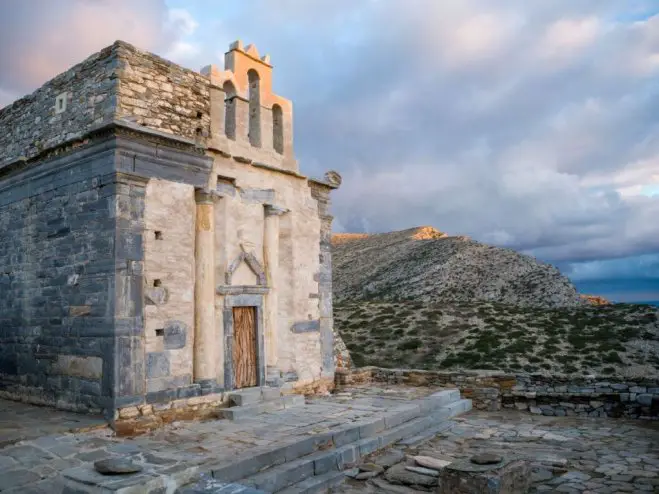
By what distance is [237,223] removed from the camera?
10.6 meters

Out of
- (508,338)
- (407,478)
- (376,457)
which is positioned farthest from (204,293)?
(508,338)

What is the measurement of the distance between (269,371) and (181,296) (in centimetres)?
272

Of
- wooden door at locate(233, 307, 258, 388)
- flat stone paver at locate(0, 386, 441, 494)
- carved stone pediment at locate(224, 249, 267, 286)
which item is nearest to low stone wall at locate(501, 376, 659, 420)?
flat stone paver at locate(0, 386, 441, 494)

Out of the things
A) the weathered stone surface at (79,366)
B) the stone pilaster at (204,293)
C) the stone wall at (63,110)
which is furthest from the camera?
the stone pilaster at (204,293)

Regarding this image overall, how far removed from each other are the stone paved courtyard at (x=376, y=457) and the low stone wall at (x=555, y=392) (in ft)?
1.45

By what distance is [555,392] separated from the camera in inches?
437

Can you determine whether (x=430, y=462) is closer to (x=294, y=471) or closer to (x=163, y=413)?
(x=294, y=471)

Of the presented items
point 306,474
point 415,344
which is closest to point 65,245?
point 306,474

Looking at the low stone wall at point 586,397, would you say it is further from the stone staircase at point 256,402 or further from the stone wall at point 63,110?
the stone wall at point 63,110

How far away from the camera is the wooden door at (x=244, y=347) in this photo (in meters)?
10.3

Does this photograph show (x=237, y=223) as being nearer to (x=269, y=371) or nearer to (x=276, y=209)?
(x=276, y=209)

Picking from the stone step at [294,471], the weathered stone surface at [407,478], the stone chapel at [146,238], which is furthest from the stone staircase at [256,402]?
the weathered stone surface at [407,478]

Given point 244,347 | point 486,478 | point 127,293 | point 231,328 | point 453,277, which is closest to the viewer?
point 486,478

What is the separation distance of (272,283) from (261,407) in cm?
265
